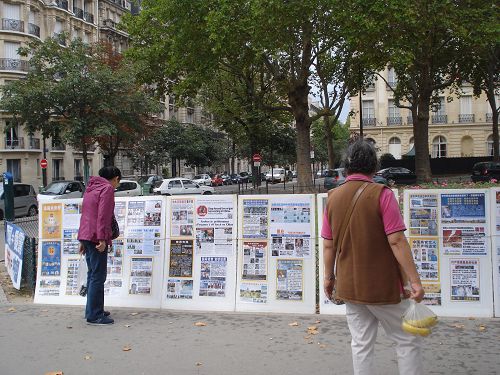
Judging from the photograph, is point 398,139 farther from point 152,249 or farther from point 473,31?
point 152,249

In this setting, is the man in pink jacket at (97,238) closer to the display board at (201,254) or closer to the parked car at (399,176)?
the display board at (201,254)

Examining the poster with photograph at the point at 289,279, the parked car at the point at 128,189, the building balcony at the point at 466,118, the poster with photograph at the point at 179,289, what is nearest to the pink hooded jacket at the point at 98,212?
the poster with photograph at the point at 179,289

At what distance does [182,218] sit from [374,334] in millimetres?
3469

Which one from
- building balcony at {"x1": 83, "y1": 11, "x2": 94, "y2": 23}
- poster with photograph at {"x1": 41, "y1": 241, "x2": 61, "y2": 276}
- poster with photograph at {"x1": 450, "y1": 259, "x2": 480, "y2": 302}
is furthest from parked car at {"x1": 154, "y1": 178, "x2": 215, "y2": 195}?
building balcony at {"x1": 83, "y1": 11, "x2": 94, "y2": 23}

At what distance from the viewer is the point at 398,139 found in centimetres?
6347

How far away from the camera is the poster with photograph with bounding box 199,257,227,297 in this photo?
6129 millimetres

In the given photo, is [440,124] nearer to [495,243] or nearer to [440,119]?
[440,119]

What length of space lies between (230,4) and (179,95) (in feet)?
21.3

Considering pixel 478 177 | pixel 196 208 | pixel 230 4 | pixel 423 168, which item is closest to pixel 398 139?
Result: pixel 478 177

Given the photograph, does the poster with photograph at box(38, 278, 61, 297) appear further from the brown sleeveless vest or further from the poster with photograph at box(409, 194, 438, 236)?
the brown sleeveless vest

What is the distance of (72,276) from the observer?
21.9 ft

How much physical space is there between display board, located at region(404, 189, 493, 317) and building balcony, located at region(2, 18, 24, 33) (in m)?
44.4

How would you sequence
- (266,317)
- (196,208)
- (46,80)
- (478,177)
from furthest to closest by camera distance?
(478,177), (46,80), (196,208), (266,317)

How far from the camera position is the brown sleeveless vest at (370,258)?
3186 mm
